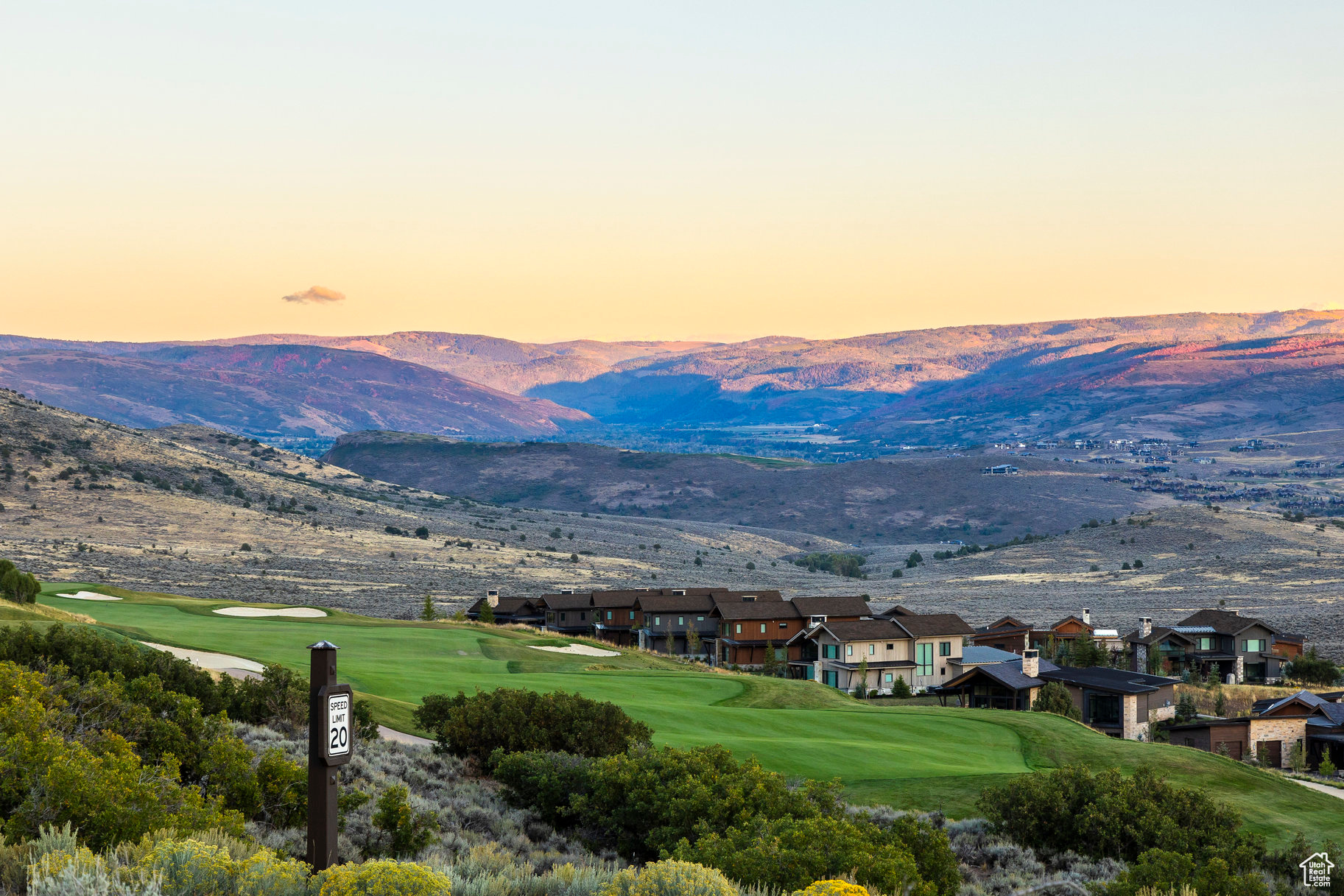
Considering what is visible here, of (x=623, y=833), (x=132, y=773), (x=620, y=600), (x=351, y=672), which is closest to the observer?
→ (x=132, y=773)

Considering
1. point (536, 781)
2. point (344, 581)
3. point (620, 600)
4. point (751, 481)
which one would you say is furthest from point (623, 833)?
point (751, 481)

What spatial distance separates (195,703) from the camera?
16.3 meters

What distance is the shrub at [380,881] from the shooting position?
801cm

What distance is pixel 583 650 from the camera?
156ft

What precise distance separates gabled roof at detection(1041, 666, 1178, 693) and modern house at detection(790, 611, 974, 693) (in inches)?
212

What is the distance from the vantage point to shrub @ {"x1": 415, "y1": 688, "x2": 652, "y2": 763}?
64.8 ft

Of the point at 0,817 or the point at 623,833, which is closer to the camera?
the point at 0,817

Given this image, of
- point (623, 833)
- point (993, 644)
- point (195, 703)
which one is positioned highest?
point (195, 703)

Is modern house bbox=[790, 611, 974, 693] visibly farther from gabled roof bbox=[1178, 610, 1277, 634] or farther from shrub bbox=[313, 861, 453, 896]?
shrub bbox=[313, 861, 453, 896]

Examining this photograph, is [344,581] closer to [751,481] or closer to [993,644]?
[993,644]

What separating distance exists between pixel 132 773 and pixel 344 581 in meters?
65.9

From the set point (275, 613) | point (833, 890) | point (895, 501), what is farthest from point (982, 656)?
point (895, 501)

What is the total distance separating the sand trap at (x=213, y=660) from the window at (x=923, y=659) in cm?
3134

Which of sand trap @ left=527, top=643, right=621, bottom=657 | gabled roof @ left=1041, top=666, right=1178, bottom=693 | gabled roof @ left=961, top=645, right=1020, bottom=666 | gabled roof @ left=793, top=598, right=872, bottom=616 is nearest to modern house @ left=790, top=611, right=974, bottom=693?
gabled roof @ left=961, top=645, right=1020, bottom=666
